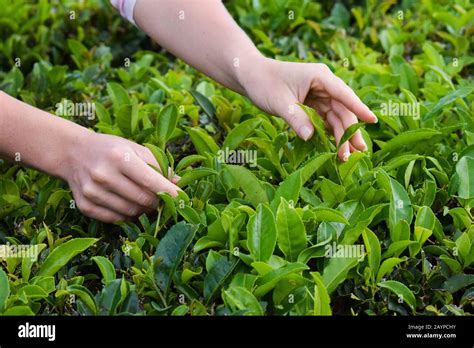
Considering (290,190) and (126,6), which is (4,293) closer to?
(290,190)

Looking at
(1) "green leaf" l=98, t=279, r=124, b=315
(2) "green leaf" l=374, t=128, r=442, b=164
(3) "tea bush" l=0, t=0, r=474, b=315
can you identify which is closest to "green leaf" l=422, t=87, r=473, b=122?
(3) "tea bush" l=0, t=0, r=474, b=315

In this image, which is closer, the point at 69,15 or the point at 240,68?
the point at 240,68

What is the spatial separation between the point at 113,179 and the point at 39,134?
0.89 feet

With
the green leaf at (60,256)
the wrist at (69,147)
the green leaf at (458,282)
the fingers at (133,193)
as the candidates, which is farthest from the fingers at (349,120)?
the green leaf at (60,256)

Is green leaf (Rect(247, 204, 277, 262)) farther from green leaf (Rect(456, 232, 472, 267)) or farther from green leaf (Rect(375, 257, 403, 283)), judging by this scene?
green leaf (Rect(456, 232, 472, 267))

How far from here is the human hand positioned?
89.3 inches

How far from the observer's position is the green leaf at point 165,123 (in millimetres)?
2541

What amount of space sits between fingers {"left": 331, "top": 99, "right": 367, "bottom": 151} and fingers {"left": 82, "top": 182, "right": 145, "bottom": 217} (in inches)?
24.9

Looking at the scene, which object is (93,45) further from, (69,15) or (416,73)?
(416,73)

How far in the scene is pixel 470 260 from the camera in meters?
2.07

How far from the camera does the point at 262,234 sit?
1999 millimetres
